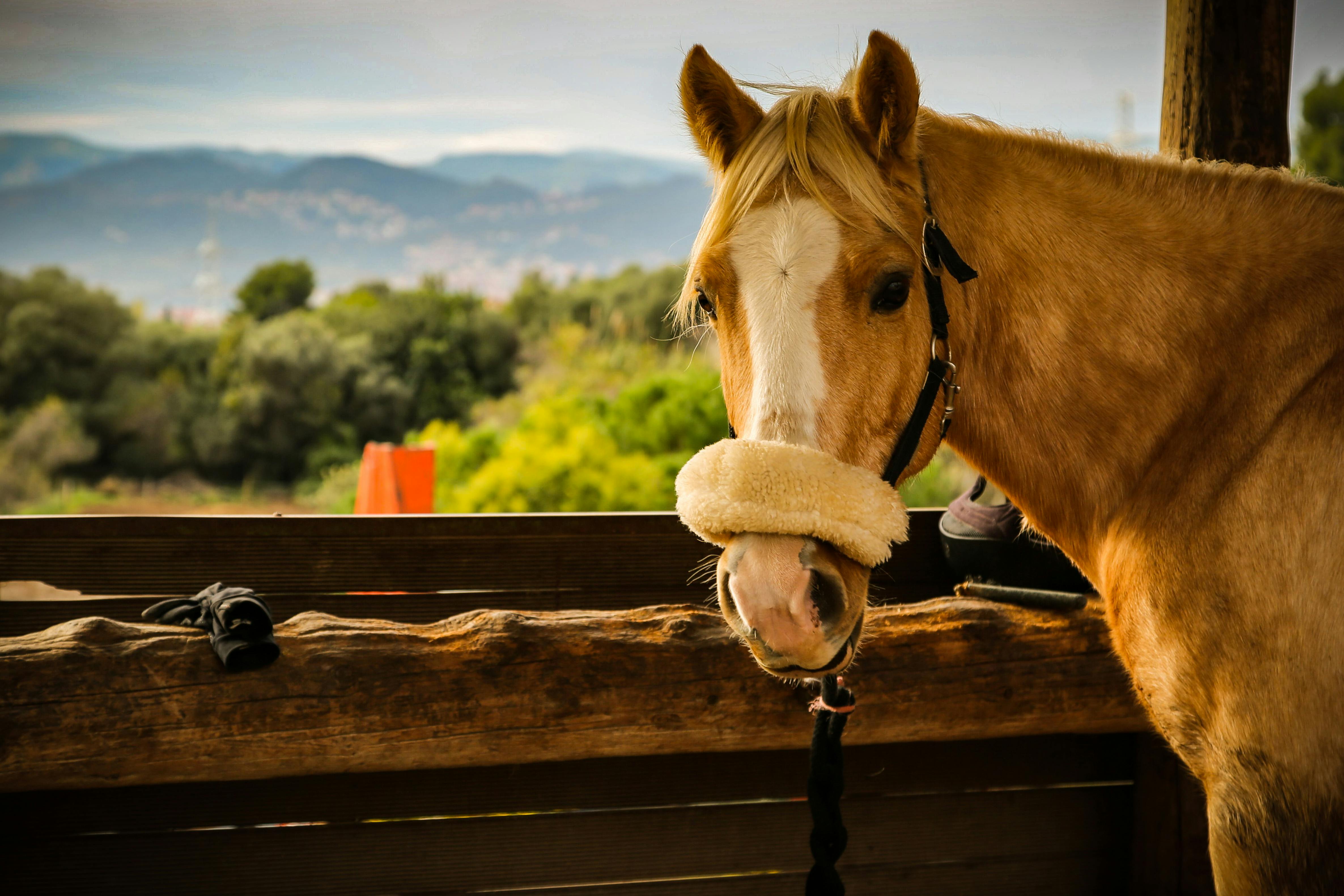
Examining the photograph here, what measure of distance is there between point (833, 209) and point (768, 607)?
19.8 inches

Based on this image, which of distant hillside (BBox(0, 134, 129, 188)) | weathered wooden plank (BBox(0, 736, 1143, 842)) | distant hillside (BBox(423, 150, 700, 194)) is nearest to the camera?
weathered wooden plank (BBox(0, 736, 1143, 842))

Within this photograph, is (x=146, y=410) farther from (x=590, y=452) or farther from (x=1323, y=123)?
(x=1323, y=123)

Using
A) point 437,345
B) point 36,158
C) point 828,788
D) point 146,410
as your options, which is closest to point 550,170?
point 36,158

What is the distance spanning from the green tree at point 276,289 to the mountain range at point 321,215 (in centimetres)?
36

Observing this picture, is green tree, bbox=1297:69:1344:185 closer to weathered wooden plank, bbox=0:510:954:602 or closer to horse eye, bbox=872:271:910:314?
weathered wooden plank, bbox=0:510:954:602

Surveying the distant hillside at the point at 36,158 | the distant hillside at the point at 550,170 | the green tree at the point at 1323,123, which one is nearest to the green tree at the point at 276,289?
the distant hillside at the point at 36,158

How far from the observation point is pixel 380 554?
71.9 inches

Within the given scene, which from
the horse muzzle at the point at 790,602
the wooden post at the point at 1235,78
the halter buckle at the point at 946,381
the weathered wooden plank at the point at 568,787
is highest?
the wooden post at the point at 1235,78

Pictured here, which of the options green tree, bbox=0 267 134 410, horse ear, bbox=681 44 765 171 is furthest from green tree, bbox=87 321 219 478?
horse ear, bbox=681 44 765 171

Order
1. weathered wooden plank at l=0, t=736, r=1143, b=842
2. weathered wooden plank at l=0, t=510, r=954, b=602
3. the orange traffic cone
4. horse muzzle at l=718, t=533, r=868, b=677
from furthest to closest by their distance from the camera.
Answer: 1. the orange traffic cone
2. weathered wooden plank at l=0, t=510, r=954, b=602
3. weathered wooden plank at l=0, t=736, r=1143, b=842
4. horse muzzle at l=718, t=533, r=868, b=677

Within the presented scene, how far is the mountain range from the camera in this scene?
1346 centimetres

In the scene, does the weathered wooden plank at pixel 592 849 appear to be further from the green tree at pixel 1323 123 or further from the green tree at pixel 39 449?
the green tree at pixel 1323 123

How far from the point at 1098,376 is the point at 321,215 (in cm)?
1951

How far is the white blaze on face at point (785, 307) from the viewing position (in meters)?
0.92
